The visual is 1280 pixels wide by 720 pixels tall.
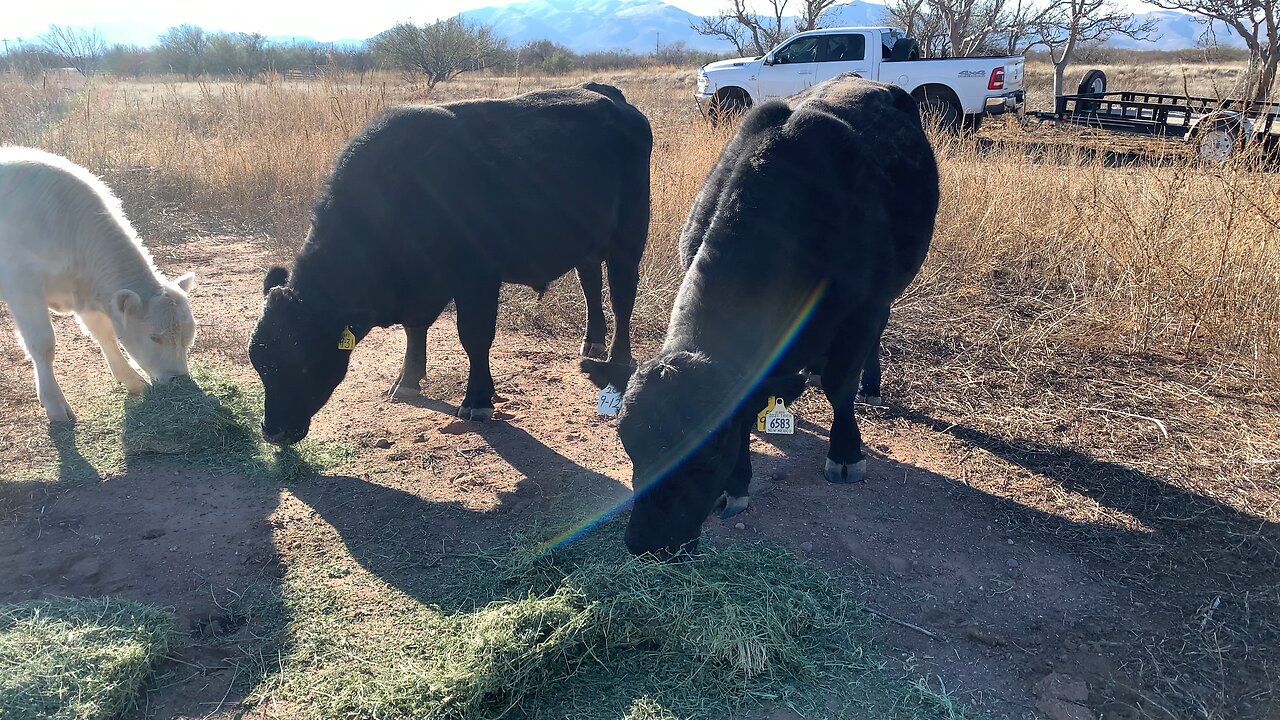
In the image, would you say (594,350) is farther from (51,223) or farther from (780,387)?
(51,223)

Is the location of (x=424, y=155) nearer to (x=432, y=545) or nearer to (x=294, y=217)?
(x=432, y=545)

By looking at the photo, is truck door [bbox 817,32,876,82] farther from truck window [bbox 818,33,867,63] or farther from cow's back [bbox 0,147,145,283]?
cow's back [bbox 0,147,145,283]

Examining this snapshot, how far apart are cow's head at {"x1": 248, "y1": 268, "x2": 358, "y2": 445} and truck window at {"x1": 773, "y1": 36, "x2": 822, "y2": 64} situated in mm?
14486

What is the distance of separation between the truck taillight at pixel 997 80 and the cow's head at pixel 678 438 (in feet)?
50.1

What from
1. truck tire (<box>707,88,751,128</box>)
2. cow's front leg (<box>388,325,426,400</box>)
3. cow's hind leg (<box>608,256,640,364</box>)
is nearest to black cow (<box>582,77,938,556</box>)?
cow's hind leg (<box>608,256,640,364</box>)

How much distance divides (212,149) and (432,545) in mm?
10196

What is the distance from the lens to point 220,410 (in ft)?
16.3

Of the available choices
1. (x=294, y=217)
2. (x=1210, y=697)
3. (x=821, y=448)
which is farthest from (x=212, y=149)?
(x=1210, y=697)

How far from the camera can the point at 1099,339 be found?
604cm

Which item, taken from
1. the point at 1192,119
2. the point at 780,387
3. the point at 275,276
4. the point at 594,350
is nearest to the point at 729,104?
the point at 1192,119

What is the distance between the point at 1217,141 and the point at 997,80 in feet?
32.5

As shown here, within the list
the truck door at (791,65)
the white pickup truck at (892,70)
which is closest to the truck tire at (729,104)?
the white pickup truck at (892,70)

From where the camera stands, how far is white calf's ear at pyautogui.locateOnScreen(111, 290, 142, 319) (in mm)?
4852

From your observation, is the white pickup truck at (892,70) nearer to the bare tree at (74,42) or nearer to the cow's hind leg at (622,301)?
the cow's hind leg at (622,301)
